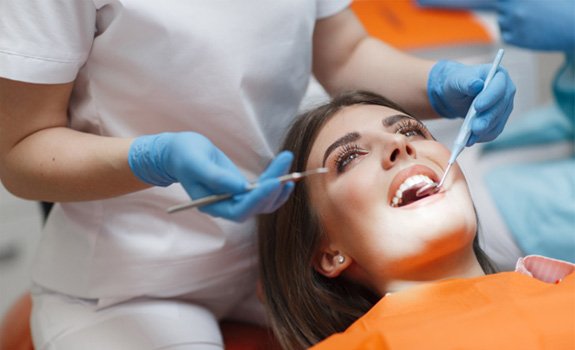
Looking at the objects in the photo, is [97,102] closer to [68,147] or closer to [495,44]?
[68,147]

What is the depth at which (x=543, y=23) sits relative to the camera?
1.97 metres

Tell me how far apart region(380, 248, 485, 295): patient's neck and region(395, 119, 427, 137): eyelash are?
8.8 inches

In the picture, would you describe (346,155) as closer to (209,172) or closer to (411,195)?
(411,195)

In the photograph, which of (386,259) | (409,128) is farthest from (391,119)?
(386,259)

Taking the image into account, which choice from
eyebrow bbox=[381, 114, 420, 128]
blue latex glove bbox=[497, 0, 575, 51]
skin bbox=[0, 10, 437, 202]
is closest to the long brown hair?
eyebrow bbox=[381, 114, 420, 128]

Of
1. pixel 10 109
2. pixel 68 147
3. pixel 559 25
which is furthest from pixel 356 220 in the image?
pixel 559 25

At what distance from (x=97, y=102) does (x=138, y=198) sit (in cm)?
19

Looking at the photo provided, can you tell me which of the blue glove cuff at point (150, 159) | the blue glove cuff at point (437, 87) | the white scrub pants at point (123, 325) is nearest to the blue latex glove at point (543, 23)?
the blue glove cuff at point (437, 87)

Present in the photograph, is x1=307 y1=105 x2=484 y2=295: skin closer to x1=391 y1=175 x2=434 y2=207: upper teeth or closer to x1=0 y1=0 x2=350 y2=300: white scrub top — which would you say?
x1=391 y1=175 x2=434 y2=207: upper teeth

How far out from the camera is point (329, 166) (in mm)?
1163

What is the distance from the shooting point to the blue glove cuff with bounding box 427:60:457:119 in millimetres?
1334

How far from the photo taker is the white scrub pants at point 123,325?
1238 mm

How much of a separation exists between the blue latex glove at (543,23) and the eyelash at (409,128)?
951mm

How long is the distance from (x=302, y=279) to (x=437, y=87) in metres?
0.46
